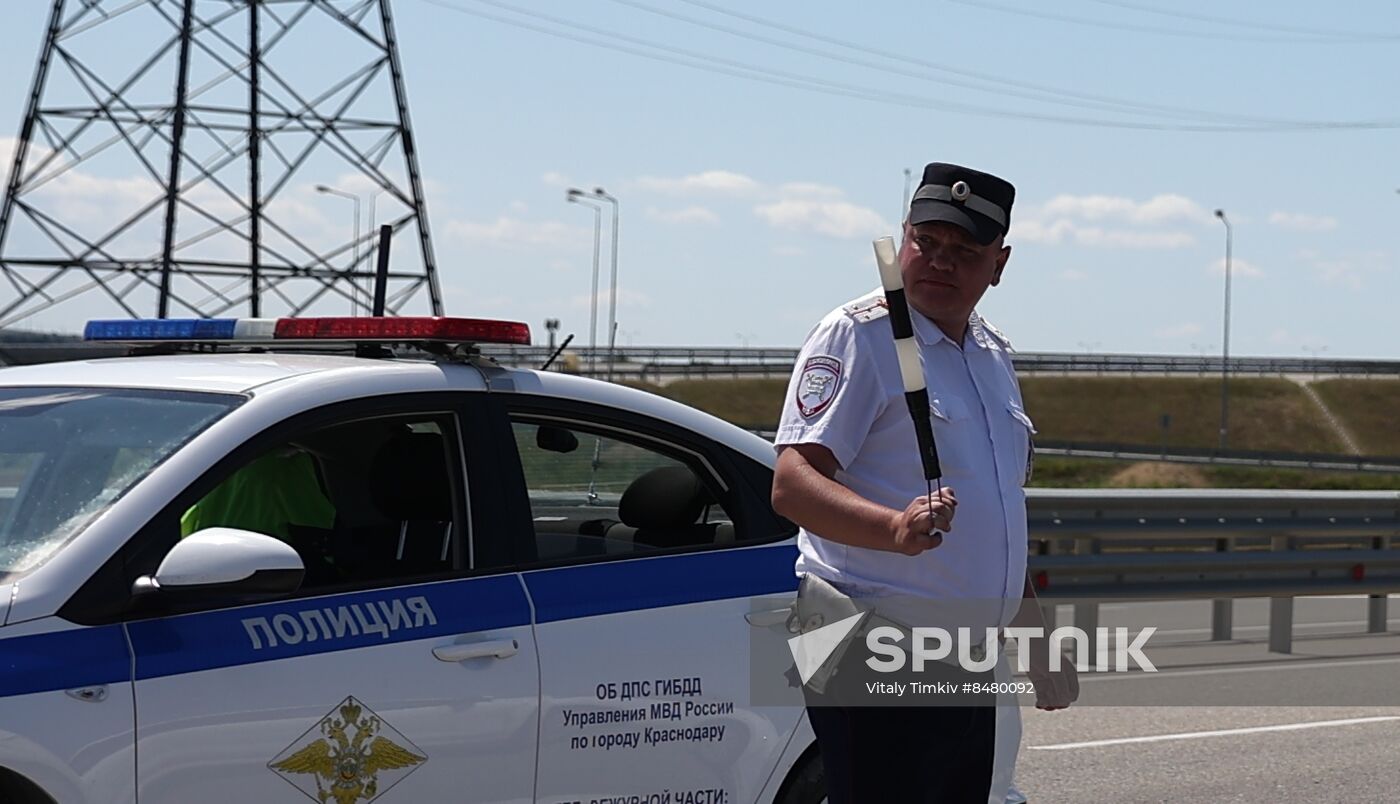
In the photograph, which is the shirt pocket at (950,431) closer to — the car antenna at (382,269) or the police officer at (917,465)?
the police officer at (917,465)

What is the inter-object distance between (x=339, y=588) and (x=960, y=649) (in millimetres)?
1393

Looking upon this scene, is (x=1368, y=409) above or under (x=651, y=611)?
above

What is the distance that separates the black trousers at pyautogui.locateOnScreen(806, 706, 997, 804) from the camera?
367cm

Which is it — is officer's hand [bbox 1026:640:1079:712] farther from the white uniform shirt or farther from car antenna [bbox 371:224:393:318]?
car antenna [bbox 371:224:393:318]

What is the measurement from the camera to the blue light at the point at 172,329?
5.18m

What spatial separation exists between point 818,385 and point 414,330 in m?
1.40

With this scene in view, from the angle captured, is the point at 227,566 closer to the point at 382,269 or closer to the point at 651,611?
the point at 651,611

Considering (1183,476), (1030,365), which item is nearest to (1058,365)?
(1030,365)

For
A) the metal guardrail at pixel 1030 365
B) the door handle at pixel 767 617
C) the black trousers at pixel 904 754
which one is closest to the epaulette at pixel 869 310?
the black trousers at pixel 904 754

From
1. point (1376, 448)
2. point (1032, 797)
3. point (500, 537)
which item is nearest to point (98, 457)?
point (500, 537)

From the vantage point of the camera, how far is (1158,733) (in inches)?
378

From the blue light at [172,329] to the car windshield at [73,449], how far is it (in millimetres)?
575

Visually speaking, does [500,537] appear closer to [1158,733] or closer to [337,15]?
[1158,733]

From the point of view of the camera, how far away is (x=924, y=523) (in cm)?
337
